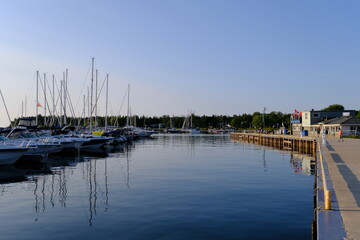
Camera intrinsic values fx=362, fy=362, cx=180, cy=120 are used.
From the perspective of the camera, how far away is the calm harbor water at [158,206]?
13.9m

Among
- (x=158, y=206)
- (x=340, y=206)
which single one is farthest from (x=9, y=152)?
(x=340, y=206)

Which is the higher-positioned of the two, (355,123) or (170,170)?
(355,123)

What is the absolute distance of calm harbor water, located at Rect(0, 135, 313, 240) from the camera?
45.8 ft

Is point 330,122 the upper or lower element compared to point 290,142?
upper

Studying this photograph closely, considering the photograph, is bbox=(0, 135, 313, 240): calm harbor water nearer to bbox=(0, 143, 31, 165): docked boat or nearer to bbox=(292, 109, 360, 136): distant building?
bbox=(0, 143, 31, 165): docked boat

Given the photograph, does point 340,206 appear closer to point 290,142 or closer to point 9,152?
point 9,152

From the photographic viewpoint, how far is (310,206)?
1795 cm

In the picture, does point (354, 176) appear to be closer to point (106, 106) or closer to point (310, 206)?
point (310, 206)

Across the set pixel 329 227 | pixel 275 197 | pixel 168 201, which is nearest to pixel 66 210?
pixel 168 201

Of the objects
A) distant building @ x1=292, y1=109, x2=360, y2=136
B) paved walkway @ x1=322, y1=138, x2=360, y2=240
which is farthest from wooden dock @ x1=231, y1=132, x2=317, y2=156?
paved walkway @ x1=322, y1=138, x2=360, y2=240

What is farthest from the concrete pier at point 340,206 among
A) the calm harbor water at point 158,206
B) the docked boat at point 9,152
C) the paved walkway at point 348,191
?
the docked boat at point 9,152

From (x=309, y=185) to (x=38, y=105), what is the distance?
60685mm

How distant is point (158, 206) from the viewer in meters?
18.1

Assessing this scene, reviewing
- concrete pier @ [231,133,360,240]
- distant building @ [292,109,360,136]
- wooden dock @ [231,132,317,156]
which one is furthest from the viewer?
distant building @ [292,109,360,136]
